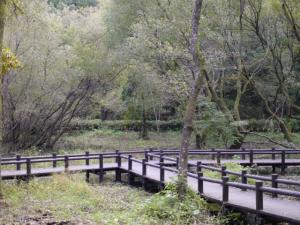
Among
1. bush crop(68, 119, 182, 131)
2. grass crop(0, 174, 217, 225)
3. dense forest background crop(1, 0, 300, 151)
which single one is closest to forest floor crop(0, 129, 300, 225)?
grass crop(0, 174, 217, 225)

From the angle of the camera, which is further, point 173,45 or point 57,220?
point 173,45

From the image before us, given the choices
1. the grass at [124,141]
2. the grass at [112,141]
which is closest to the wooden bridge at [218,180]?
the grass at [124,141]

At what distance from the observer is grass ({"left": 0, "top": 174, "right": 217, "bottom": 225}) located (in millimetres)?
11913

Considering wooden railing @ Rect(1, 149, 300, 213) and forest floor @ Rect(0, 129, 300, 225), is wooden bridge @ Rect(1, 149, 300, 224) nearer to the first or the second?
wooden railing @ Rect(1, 149, 300, 213)

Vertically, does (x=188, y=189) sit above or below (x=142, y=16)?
below

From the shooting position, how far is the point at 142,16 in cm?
3094

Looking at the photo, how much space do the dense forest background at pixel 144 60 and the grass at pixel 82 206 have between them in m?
9.24

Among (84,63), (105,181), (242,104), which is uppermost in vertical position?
(84,63)

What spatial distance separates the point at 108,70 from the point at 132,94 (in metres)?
7.65

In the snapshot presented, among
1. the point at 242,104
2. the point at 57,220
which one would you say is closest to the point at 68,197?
the point at 57,220

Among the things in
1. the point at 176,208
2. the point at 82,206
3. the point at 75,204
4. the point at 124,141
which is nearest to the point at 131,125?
the point at 124,141

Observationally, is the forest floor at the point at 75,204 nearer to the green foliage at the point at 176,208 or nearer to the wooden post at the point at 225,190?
the green foliage at the point at 176,208

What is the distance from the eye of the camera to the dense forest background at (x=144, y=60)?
26531 mm

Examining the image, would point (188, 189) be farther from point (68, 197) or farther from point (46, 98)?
point (46, 98)
